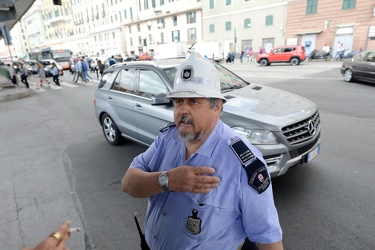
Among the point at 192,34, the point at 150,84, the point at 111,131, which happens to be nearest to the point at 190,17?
the point at 192,34

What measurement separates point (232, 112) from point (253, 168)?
1.94 meters

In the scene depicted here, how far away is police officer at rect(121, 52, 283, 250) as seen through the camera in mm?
1304

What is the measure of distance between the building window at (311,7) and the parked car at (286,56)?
355 inches

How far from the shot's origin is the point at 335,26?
2753 cm

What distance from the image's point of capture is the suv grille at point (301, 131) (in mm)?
3100

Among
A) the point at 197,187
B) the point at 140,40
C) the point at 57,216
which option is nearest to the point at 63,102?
the point at 57,216

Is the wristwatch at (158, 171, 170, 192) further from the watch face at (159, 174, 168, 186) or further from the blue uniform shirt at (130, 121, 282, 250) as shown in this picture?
the blue uniform shirt at (130, 121, 282, 250)

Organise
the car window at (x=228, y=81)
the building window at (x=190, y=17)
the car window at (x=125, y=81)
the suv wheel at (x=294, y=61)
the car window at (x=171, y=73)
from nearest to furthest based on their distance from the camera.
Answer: the car window at (x=171, y=73) < the car window at (x=228, y=81) < the car window at (x=125, y=81) < the suv wheel at (x=294, y=61) < the building window at (x=190, y=17)

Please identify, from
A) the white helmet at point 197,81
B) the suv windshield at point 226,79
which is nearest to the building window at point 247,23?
the suv windshield at point 226,79

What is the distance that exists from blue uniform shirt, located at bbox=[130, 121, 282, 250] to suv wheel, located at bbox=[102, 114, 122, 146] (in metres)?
3.90

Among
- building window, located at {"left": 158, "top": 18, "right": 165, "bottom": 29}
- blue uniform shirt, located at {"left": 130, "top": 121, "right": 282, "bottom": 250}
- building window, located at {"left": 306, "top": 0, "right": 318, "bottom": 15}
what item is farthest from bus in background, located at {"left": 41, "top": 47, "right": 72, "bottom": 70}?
blue uniform shirt, located at {"left": 130, "top": 121, "right": 282, "bottom": 250}

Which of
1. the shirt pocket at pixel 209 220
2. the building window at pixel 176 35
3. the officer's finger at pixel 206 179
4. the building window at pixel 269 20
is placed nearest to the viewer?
the officer's finger at pixel 206 179

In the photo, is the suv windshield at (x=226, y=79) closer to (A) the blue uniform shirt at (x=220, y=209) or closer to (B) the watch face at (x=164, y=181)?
(A) the blue uniform shirt at (x=220, y=209)

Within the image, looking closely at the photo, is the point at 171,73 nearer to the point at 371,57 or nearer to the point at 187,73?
the point at 187,73
